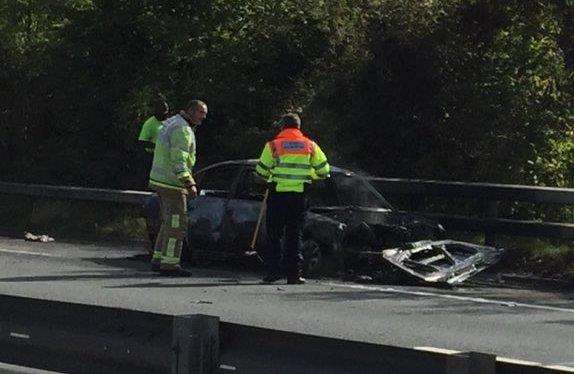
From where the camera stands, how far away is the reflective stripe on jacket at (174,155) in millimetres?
14812

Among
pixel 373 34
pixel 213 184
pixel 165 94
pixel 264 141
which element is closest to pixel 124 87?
pixel 165 94

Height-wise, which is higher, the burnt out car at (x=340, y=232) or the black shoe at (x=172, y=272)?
the burnt out car at (x=340, y=232)

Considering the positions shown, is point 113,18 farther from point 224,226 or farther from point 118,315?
point 118,315

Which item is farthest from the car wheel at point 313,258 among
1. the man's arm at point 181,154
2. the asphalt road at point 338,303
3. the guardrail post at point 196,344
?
the guardrail post at point 196,344

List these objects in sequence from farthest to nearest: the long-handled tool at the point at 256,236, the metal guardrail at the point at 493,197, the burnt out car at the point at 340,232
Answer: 1. the metal guardrail at the point at 493,197
2. the long-handled tool at the point at 256,236
3. the burnt out car at the point at 340,232

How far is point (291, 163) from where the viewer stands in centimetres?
1443

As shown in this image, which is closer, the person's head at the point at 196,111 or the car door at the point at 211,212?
the person's head at the point at 196,111

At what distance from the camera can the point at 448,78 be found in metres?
20.1

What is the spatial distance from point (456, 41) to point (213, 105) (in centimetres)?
434

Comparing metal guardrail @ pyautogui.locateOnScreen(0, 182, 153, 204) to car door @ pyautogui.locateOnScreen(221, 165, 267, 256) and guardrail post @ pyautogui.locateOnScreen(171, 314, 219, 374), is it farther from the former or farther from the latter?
guardrail post @ pyautogui.locateOnScreen(171, 314, 219, 374)

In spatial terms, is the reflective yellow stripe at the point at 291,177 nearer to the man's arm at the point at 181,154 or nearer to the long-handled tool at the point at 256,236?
the man's arm at the point at 181,154

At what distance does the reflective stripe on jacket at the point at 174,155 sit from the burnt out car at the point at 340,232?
0.73m

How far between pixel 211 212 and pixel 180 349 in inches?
Result: 424

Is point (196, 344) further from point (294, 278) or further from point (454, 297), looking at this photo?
point (294, 278)
